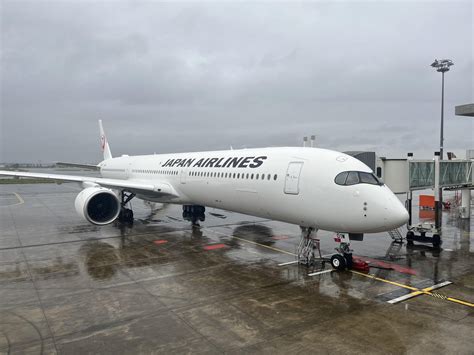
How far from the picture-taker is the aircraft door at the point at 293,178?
1238 centimetres

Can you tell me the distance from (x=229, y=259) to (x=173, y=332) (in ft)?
19.9

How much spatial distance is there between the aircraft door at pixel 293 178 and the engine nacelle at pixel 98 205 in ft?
29.8

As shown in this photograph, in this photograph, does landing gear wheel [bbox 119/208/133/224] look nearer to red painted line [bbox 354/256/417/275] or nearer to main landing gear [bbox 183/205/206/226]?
main landing gear [bbox 183/205/206/226]

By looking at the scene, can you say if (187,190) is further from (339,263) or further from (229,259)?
(339,263)

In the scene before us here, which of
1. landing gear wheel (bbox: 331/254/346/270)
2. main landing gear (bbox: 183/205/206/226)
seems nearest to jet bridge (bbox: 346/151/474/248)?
landing gear wheel (bbox: 331/254/346/270)

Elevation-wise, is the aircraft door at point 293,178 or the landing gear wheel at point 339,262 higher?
the aircraft door at point 293,178

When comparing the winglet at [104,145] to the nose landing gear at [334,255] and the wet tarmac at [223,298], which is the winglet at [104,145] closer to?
the wet tarmac at [223,298]

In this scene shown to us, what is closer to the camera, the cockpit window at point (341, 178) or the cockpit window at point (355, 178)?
the cockpit window at point (355, 178)

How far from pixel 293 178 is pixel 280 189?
0.64 metres

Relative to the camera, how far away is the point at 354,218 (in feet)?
35.6

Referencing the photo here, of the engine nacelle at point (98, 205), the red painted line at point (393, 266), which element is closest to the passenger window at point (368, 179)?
the red painted line at point (393, 266)

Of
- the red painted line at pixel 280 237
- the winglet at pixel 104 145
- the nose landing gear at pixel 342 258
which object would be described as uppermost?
the winglet at pixel 104 145

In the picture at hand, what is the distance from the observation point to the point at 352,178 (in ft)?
36.8

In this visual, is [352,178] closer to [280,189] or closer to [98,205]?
[280,189]
